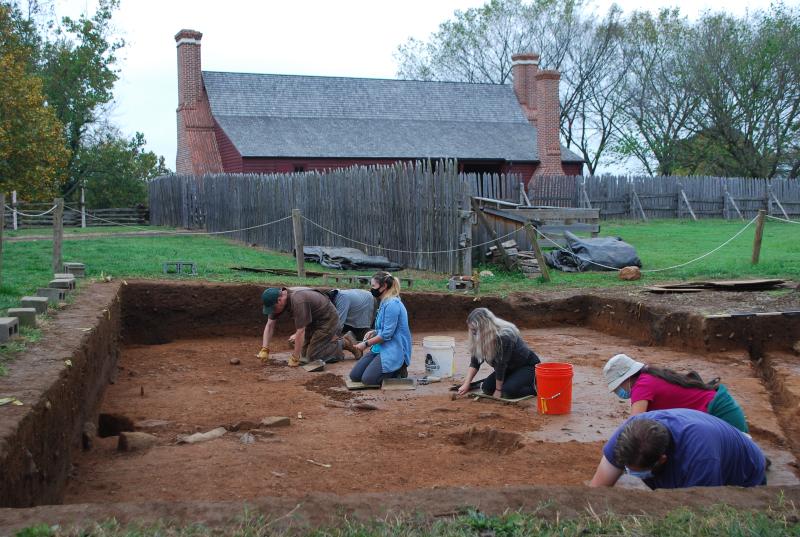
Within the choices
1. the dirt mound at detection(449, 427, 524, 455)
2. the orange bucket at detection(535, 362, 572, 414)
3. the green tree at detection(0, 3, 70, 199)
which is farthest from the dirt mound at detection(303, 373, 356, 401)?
the green tree at detection(0, 3, 70, 199)

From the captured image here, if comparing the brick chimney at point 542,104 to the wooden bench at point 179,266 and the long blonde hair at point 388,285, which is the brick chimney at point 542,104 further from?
the long blonde hair at point 388,285

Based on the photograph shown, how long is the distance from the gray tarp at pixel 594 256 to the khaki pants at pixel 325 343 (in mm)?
6892

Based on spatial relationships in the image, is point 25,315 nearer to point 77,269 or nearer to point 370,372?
point 370,372

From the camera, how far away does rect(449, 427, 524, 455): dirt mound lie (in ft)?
23.1

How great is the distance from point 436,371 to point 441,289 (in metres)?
4.34

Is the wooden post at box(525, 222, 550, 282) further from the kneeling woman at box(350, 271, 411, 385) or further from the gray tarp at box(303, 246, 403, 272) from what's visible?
the kneeling woman at box(350, 271, 411, 385)

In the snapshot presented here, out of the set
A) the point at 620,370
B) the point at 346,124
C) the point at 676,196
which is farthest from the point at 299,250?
the point at 676,196

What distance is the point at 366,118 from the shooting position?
112ft

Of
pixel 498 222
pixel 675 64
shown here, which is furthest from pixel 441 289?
pixel 675 64

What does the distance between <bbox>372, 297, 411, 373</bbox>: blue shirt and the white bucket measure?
30 centimetres

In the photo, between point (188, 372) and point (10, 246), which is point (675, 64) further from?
point (188, 372)

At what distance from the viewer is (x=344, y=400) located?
8961mm

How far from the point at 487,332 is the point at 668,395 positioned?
2.81 metres

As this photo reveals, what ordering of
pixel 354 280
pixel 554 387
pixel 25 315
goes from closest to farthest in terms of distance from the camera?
pixel 554 387 < pixel 25 315 < pixel 354 280
